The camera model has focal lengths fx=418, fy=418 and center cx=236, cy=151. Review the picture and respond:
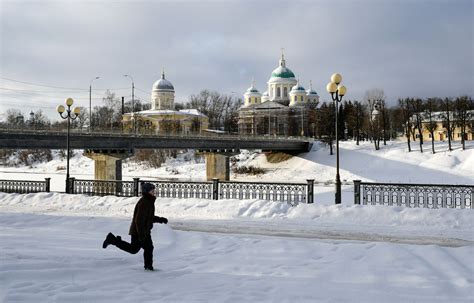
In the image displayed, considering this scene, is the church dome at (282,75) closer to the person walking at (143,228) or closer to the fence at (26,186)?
the fence at (26,186)

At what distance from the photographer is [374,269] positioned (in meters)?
7.63

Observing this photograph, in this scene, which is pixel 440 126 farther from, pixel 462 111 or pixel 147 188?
pixel 147 188

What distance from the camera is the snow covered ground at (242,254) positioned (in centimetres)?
623

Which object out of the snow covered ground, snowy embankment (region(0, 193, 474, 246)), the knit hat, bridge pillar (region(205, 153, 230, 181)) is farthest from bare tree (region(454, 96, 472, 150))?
the knit hat

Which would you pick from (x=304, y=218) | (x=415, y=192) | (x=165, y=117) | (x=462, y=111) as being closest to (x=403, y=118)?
(x=462, y=111)

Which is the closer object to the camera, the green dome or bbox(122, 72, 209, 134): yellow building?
bbox(122, 72, 209, 134): yellow building

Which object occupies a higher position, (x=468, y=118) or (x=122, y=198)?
(x=468, y=118)

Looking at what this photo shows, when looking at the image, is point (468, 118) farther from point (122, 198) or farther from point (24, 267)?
point (24, 267)

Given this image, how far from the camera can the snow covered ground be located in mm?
6227

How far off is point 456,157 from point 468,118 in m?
14.0

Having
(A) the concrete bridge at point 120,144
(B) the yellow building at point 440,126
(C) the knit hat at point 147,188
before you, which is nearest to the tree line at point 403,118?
(B) the yellow building at point 440,126

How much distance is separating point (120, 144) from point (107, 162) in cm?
195

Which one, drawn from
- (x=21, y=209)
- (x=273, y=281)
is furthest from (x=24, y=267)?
(x=21, y=209)

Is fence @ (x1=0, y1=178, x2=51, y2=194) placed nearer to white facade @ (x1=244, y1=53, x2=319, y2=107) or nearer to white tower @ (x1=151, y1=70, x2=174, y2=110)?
white tower @ (x1=151, y1=70, x2=174, y2=110)
